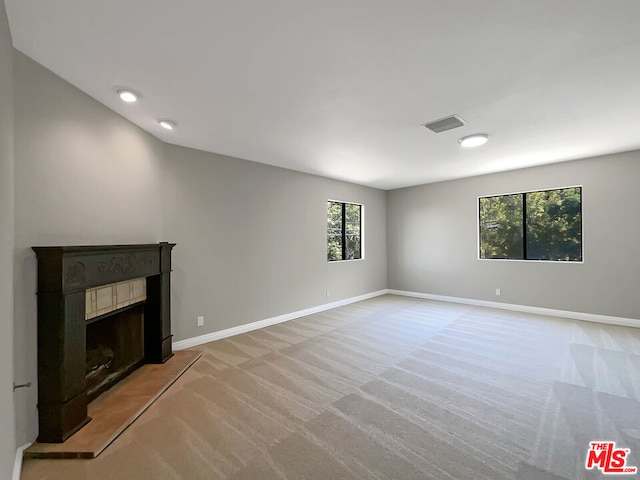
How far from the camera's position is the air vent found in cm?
282

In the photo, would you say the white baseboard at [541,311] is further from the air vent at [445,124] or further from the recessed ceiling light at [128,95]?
the recessed ceiling light at [128,95]

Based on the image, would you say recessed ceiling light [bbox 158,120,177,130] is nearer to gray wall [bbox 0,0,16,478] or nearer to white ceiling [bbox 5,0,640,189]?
white ceiling [bbox 5,0,640,189]

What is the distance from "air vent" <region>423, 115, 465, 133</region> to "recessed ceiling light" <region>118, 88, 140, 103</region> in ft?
9.11

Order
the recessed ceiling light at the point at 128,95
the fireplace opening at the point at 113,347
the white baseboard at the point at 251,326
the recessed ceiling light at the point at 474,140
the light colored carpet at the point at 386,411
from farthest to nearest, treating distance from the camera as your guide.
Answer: the white baseboard at the point at 251,326 < the recessed ceiling light at the point at 474,140 < the fireplace opening at the point at 113,347 < the recessed ceiling light at the point at 128,95 < the light colored carpet at the point at 386,411

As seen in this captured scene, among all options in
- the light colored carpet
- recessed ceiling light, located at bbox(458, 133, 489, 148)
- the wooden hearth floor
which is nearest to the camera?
the light colored carpet

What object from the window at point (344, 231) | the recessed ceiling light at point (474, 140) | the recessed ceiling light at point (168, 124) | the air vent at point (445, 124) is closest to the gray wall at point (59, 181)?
the recessed ceiling light at point (168, 124)

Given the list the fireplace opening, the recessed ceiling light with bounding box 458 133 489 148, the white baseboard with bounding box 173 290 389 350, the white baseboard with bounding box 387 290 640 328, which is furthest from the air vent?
the white baseboard with bounding box 387 290 640 328

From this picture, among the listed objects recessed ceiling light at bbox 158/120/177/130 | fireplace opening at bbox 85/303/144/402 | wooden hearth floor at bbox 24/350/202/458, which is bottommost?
wooden hearth floor at bbox 24/350/202/458

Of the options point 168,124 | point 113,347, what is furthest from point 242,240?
point 113,347

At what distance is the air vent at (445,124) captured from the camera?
2819 millimetres

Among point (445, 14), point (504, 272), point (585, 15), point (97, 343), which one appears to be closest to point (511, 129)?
point (585, 15)

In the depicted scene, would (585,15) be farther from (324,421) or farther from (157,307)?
(157,307)

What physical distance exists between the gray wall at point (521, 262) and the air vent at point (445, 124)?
3.02 metres

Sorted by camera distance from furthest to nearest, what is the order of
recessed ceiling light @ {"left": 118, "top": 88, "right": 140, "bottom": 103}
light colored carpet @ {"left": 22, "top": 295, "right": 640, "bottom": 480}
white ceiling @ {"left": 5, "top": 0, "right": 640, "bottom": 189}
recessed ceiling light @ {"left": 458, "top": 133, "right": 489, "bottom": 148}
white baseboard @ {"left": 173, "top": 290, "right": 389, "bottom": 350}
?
1. white baseboard @ {"left": 173, "top": 290, "right": 389, "bottom": 350}
2. recessed ceiling light @ {"left": 458, "top": 133, "right": 489, "bottom": 148}
3. recessed ceiling light @ {"left": 118, "top": 88, "right": 140, "bottom": 103}
4. light colored carpet @ {"left": 22, "top": 295, "right": 640, "bottom": 480}
5. white ceiling @ {"left": 5, "top": 0, "right": 640, "bottom": 189}
